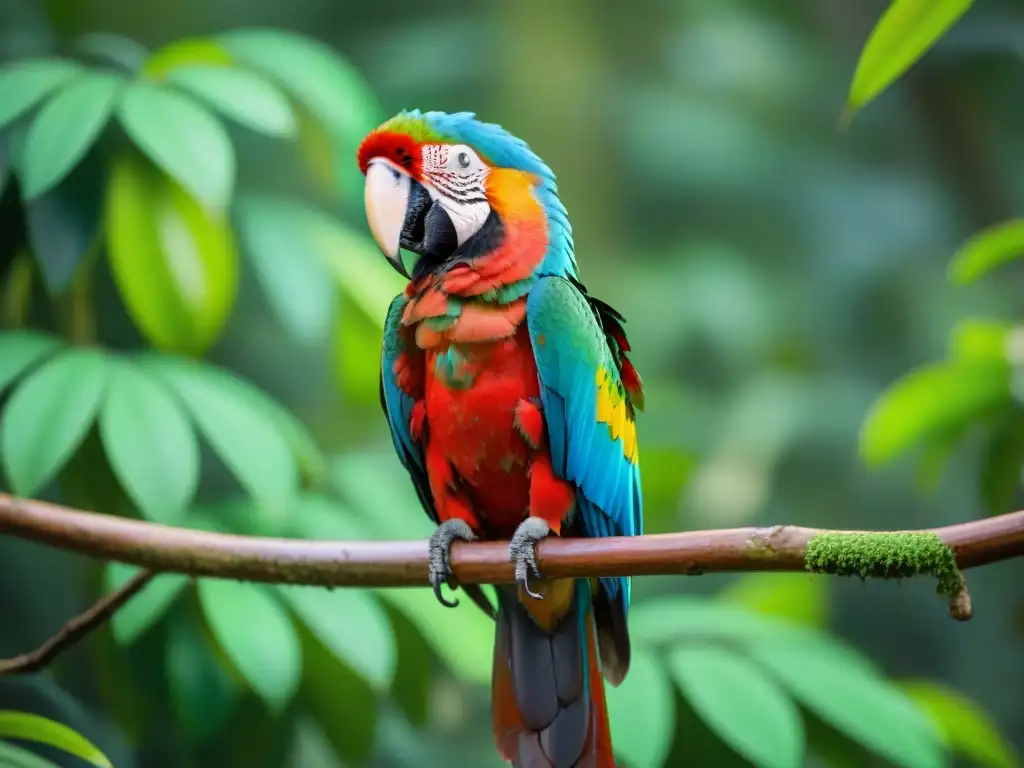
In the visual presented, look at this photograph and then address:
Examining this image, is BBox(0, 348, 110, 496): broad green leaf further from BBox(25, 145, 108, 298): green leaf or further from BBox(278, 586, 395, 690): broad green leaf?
BBox(278, 586, 395, 690): broad green leaf

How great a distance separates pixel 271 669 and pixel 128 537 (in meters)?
0.33

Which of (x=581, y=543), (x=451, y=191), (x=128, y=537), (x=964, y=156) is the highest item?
(x=964, y=156)

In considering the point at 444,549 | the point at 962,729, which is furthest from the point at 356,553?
the point at 962,729

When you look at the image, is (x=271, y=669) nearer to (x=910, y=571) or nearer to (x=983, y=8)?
(x=910, y=571)

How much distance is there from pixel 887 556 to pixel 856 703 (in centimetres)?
66

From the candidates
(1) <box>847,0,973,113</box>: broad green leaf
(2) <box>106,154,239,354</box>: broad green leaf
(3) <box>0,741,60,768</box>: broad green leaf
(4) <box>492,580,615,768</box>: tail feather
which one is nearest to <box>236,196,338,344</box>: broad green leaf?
(2) <box>106,154,239,354</box>: broad green leaf

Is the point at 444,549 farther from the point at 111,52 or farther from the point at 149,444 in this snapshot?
the point at 111,52

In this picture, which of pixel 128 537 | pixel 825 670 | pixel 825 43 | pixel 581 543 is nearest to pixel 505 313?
pixel 581 543

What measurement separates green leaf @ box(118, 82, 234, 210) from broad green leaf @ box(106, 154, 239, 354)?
122 mm

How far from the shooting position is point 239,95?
1.40 meters

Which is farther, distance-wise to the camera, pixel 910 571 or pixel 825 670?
pixel 825 670

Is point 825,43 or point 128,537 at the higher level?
point 825,43

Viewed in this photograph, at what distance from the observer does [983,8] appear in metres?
1.79

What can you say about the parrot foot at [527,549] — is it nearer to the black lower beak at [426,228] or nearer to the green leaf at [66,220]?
the black lower beak at [426,228]
